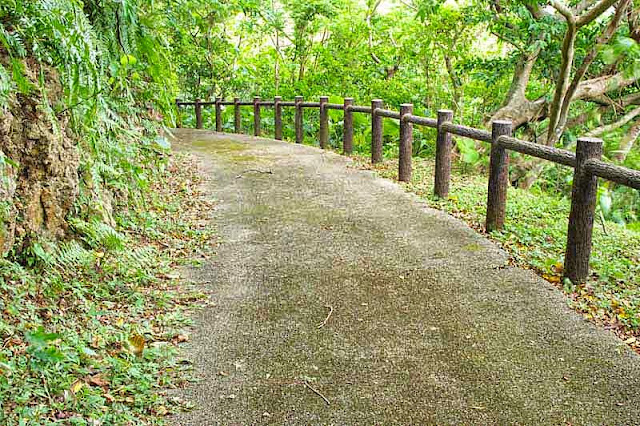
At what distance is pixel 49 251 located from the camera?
4160 mm

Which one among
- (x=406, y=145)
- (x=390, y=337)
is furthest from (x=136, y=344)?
(x=406, y=145)

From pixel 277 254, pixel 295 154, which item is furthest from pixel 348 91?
pixel 277 254

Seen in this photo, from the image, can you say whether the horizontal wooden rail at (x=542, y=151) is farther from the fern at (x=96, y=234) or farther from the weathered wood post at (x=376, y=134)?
the weathered wood post at (x=376, y=134)

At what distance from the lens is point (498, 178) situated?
6094 mm

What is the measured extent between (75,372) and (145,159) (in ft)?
13.7

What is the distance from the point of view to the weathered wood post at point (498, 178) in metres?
6.07

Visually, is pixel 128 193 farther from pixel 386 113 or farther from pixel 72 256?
pixel 386 113

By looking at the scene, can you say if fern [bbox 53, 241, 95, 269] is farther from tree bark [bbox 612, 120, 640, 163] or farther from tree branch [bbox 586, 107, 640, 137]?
tree branch [bbox 586, 107, 640, 137]

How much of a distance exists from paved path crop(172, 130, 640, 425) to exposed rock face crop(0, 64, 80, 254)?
1.16 meters

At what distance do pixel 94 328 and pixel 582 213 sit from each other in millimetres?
3306

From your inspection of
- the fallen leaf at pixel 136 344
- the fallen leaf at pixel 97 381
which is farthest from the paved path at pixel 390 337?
the fallen leaf at pixel 97 381

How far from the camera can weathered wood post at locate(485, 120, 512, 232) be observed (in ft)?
19.9

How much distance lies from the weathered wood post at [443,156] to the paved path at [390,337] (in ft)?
3.08

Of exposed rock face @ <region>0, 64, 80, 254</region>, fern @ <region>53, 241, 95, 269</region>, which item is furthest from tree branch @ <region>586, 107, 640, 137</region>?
fern @ <region>53, 241, 95, 269</region>
